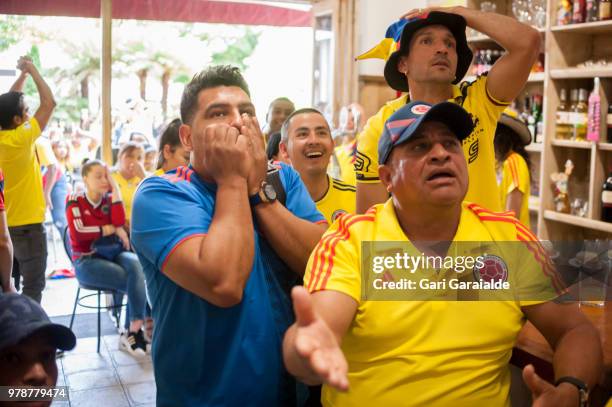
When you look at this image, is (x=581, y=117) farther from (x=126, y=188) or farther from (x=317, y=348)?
(x=317, y=348)

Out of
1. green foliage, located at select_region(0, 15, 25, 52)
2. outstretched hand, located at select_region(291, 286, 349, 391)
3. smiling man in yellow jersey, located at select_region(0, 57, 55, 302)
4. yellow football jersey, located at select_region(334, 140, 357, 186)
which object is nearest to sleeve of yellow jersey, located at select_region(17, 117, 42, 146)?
smiling man in yellow jersey, located at select_region(0, 57, 55, 302)

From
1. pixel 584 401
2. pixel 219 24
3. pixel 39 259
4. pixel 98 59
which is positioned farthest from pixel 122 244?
pixel 584 401

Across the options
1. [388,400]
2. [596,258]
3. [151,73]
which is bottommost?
[388,400]

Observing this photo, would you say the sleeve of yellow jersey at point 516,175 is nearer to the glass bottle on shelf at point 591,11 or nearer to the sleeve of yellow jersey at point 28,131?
the glass bottle on shelf at point 591,11

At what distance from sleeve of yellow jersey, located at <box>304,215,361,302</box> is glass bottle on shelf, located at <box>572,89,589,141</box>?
2979mm

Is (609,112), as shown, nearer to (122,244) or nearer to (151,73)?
(122,244)

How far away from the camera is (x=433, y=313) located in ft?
4.36

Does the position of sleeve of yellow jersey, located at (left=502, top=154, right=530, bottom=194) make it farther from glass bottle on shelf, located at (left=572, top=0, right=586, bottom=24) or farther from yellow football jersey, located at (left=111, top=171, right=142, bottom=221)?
yellow football jersey, located at (left=111, top=171, right=142, bottom=221)

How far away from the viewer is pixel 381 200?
81.3 inches

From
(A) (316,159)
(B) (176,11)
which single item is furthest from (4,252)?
(B) (176,11)

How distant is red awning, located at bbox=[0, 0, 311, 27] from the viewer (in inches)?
219

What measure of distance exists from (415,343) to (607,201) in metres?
2.79

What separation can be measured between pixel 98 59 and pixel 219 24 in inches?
48.0

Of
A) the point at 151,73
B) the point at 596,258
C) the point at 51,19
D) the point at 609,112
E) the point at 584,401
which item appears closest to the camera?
the point at 584,401
